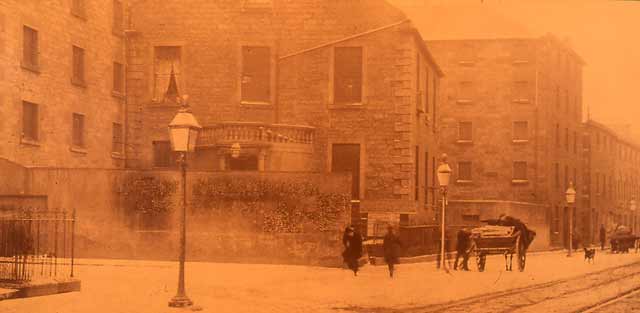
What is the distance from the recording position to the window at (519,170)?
11.3 meters

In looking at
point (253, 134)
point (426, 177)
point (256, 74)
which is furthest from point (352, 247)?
point (426, 177)

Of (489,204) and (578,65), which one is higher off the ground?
(578,65)

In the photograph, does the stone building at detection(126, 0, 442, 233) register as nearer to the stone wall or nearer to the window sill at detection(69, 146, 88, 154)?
the stone wall

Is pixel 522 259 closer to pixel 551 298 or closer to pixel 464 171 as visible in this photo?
pixel 551 298

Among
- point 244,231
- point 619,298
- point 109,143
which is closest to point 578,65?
point 619,298

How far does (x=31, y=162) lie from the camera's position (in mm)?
12641

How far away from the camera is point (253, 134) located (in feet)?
45.3

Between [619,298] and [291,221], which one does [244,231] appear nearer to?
[291,221]

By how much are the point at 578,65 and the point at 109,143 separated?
6.16m

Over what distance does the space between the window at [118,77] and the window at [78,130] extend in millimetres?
711

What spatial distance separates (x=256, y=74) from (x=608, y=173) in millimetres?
4811

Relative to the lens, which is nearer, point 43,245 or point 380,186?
Answer: point 43,245

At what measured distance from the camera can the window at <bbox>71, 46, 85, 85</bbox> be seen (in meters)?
11.7

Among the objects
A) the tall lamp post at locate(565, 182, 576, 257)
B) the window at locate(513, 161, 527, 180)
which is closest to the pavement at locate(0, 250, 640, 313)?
the tall lamp post at locate(565, 182, 576, 257)
